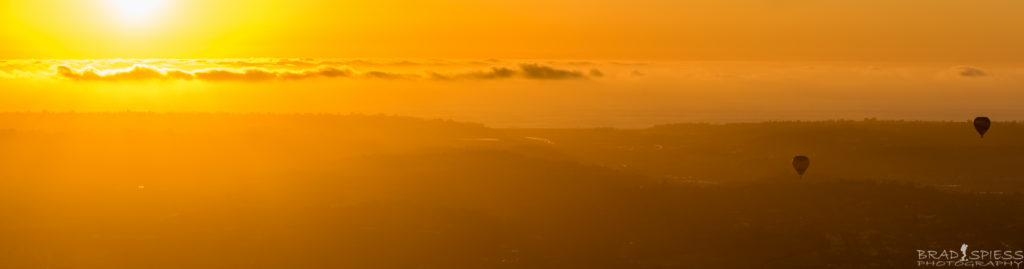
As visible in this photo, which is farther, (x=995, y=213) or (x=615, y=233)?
(x=615, y=233)

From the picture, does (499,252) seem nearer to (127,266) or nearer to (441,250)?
(441,250)

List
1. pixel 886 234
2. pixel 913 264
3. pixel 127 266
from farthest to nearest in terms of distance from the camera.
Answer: pixel 127 266, pixel 886 234, pixel 913 264

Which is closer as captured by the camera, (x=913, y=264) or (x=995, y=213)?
(x=913, y=264)

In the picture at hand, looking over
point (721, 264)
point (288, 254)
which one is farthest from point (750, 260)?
point (288, 254)

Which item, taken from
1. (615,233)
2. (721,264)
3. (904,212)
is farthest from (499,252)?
(904,212)

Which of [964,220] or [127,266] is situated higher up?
[964,220]

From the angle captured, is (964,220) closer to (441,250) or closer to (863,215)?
(863,215)

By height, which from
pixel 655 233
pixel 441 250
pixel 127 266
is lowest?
pixel 127 266

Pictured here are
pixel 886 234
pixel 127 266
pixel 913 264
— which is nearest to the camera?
pixel 913 264

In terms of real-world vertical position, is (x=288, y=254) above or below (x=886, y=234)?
below
